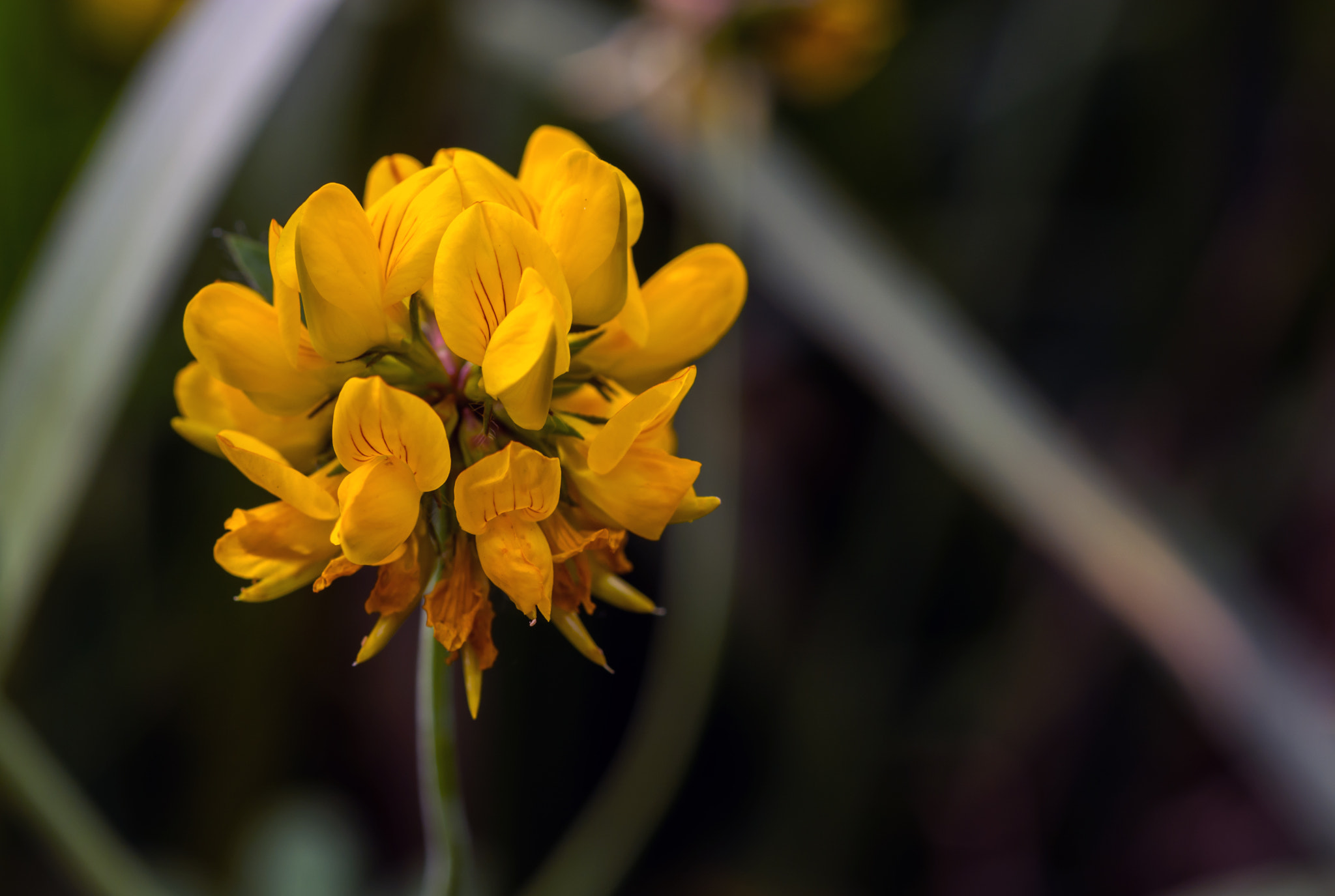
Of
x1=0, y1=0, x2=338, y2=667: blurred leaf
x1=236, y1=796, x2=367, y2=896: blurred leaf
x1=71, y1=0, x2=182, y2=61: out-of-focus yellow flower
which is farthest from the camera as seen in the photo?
x1=71, y1=0, x2=182, y2=61: out-of-focus yellow flower

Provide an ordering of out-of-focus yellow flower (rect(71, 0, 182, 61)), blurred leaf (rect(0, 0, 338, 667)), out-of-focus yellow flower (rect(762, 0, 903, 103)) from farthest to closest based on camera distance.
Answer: out-of-focus yellow flower (rect(71, 0, 182, 61))
out-of-focus yellow flower (rect(762, 0, 903, 103))
blurred leaf (rect(0, 0, 338, 667))

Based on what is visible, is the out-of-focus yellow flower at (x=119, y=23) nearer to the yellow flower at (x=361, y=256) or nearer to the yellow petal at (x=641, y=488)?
the yellow flower at (x=361, y=256)

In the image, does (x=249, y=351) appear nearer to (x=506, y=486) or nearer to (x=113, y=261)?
(x=506, y=486)

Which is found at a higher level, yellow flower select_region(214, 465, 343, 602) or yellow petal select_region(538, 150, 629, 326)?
yellow petal select_region(538, 150, 629, 326)

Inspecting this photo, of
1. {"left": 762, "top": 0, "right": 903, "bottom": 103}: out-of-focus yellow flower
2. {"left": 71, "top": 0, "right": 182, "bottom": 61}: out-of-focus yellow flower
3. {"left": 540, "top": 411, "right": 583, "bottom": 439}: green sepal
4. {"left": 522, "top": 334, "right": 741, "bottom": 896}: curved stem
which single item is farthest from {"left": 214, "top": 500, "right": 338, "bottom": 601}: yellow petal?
{"left": 71, "top": 0, "right": 182, "bottom": 61}: out-of-focus yellow flower

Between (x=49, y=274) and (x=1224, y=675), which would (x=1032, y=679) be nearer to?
(x=1224, y=675)

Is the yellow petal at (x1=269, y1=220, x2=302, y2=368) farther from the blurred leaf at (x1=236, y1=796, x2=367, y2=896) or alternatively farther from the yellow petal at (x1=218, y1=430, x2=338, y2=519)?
the blurred leaf at (x1=236, y1=796, x2=367, y2=896)

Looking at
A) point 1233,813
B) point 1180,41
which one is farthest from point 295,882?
point 1180,41
